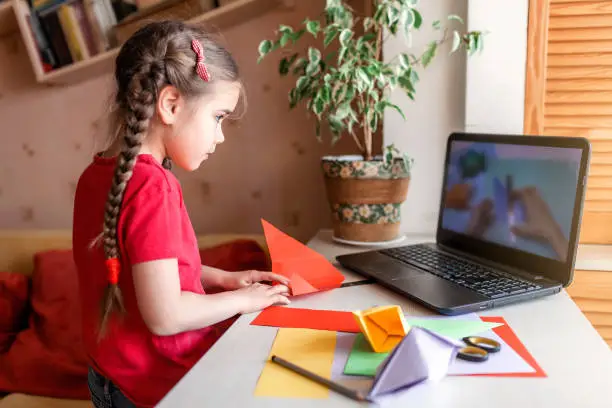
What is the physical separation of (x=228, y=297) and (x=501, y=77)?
835 millimetres

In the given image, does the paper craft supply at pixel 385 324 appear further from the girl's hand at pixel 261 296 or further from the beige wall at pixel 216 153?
the beige wall at pixel 216 153

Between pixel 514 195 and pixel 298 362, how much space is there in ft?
1.90

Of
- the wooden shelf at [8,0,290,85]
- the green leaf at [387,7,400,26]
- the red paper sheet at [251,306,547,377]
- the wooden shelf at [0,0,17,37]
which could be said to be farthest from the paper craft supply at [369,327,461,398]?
the wooden shelf at [0,0,17,37]

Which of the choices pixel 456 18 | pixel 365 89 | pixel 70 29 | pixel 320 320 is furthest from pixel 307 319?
pixel 70 29

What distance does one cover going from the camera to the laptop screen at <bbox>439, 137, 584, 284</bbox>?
0.97 meters

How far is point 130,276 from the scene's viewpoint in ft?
2.82

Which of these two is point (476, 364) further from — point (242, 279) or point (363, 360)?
point (242, 279)

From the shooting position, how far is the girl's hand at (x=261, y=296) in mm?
911

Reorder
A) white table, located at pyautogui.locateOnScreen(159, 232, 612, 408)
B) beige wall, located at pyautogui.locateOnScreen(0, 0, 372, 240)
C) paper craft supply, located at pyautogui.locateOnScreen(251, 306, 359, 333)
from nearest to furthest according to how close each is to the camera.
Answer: white table, located at pyautogui.locateOnScreen(159, 232, 612, 408), paper craft supply, located at pyautogui.locateOnScreen(251, 306, 359, 333), beige wall, located at pyautogui.locateOnScreen(0, 0, 372, 240)

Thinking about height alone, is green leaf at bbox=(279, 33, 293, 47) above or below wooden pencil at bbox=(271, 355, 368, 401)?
above

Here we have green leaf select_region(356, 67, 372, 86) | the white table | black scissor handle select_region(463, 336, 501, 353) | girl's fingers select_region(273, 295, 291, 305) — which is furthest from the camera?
green leaf select_region(356, 67, 372, 86)

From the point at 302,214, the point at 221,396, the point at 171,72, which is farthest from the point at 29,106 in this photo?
the point at 221,396

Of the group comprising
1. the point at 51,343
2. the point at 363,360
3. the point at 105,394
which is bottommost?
the point at 51,343

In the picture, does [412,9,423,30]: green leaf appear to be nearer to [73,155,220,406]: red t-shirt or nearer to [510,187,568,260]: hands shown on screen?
[510,187,568,260]: hands shown on screen
